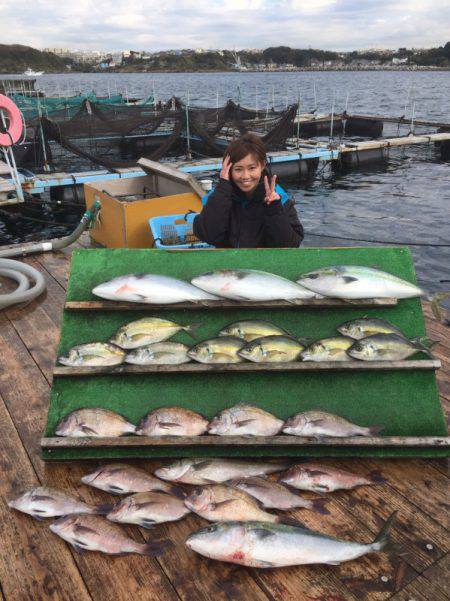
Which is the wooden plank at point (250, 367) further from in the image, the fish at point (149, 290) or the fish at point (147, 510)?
the fish at point (147, 510)

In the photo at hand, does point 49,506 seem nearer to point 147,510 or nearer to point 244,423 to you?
point 147,510

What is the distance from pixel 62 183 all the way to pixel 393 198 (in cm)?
1294

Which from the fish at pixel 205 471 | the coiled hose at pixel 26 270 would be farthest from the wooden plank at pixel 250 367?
the coiled hose at pixel 26 270

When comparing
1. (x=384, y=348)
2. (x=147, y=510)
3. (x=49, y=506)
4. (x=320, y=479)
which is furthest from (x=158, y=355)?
(x=384, y=348)

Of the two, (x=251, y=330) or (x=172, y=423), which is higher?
(x=251, y=330)

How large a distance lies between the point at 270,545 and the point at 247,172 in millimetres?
2831

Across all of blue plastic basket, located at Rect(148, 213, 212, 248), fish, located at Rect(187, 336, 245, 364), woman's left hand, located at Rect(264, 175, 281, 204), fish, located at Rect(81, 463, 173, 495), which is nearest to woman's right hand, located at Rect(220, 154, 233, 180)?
woman's left hand, located at Rect(264, 175, 281, 204)

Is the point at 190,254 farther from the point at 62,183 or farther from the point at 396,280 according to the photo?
the point at 62,183

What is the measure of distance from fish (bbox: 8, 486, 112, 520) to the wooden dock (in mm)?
72

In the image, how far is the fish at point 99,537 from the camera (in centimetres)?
268

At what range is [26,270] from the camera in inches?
264

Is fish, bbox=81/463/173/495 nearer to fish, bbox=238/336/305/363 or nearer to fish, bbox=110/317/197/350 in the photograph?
fish, bbox=110/317/197/350

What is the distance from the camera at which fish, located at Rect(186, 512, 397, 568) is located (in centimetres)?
251

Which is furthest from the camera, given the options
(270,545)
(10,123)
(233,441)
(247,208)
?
(10,123)
